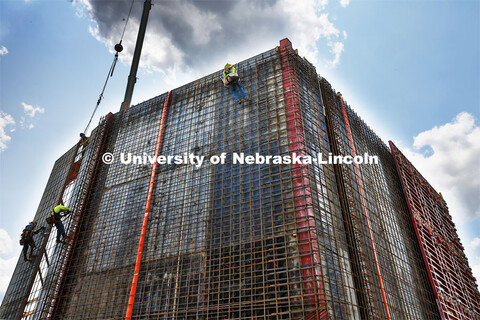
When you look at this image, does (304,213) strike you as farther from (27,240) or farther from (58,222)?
(27,240)

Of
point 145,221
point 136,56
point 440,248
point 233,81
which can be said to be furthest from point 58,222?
point 440,248

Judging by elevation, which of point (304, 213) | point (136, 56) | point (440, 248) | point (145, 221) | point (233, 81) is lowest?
point (304, 213)

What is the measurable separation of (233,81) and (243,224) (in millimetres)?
8199

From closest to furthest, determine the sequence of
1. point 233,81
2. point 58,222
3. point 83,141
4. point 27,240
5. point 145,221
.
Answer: point 145,221
point 233,81
point 58,222
point 27,240
point 83,141

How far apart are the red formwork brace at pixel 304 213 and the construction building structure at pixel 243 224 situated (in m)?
0.06

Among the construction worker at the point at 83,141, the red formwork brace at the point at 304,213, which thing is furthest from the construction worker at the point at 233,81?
the construction worker at the point at 83,141

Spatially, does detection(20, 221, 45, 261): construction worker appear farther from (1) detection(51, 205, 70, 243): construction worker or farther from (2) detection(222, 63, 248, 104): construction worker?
(2) detection(222, 63, 248, 104): construction worker

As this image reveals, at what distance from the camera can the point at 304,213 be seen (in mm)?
13672

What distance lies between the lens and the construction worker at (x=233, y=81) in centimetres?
1872

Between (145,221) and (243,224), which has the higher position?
(145,221)

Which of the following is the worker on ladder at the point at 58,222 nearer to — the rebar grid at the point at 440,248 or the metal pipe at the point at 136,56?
the metal pipe at the point at 136,56

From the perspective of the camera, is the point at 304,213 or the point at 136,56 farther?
the point at 136,56

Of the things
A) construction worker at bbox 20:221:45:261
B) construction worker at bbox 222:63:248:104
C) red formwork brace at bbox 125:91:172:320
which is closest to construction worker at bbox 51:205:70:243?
construction worker at bbox 20:221:45:261

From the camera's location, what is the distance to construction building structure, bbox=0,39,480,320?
531 inches
